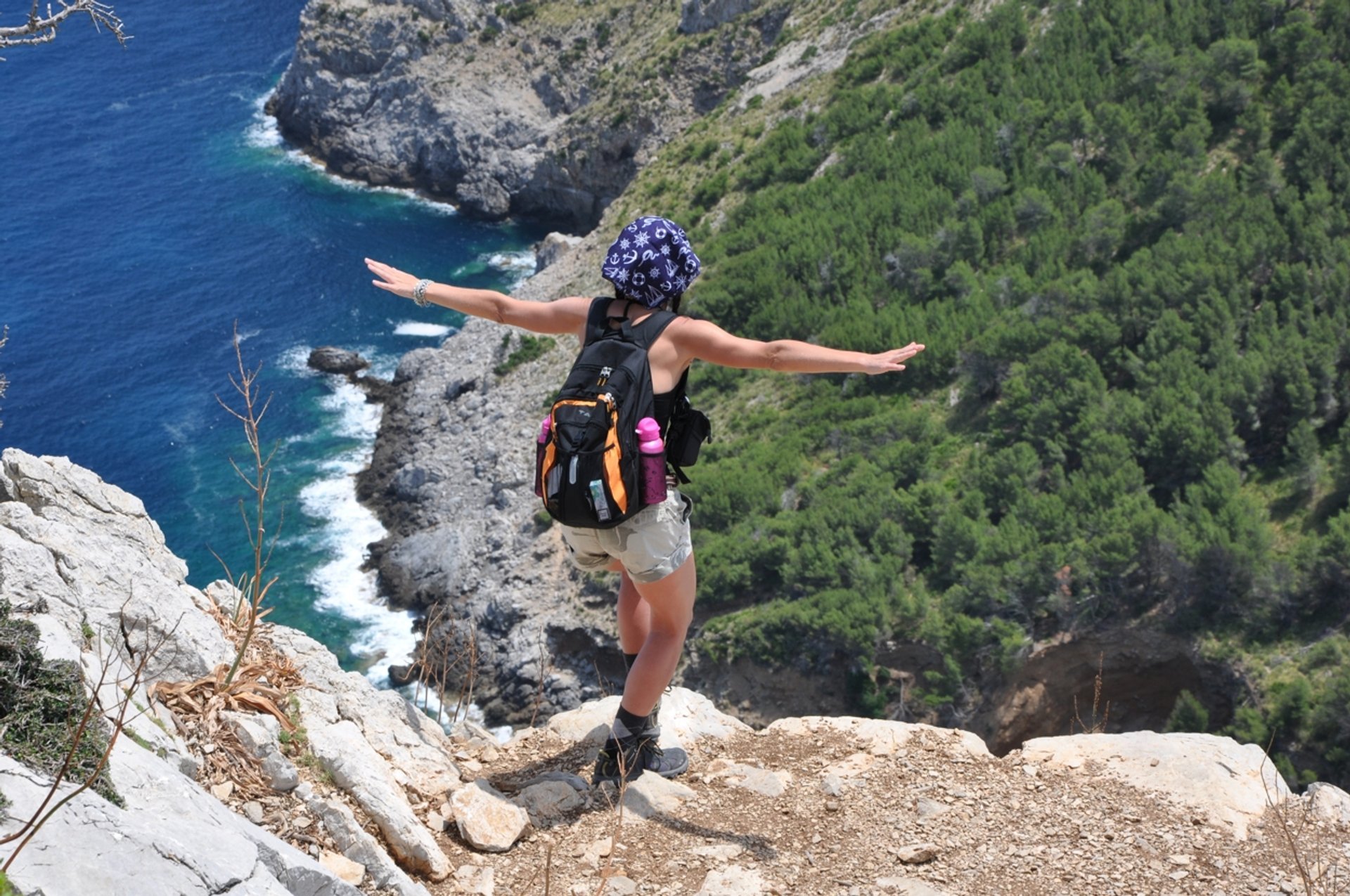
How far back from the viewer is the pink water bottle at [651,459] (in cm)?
614

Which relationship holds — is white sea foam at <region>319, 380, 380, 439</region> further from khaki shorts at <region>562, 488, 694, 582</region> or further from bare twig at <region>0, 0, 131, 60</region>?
khaki shorts at <region>562, 488, 694, 582</region>

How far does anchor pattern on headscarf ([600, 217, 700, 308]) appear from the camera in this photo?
20.8 feet

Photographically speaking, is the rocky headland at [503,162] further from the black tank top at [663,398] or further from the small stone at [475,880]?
the black tank top at [663,398]

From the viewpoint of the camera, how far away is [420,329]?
5012cm

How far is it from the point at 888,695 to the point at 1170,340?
11522 mm

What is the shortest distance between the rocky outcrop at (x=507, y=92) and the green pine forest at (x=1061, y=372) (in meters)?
16.6

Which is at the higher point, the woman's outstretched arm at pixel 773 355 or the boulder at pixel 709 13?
the woman's outstretched arm at pixel 773 355

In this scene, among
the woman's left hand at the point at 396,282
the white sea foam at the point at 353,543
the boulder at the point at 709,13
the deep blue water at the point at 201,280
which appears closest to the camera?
the woman's left hand at the point at 396,282

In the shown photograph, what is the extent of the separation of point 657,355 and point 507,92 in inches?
2437

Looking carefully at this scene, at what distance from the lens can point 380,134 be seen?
2542 inches

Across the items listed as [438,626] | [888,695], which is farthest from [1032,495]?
[438,626]

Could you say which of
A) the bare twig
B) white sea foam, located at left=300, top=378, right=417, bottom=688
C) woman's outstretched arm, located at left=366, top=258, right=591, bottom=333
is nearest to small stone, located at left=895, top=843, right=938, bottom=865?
woman's outstretched arm, located at left=366, top=258, right=591, bottom=333

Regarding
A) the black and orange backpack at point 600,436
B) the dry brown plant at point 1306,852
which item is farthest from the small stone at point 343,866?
the dry brown plant at point 1306,852

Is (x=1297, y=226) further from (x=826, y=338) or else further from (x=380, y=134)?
(x=380, y=134)
